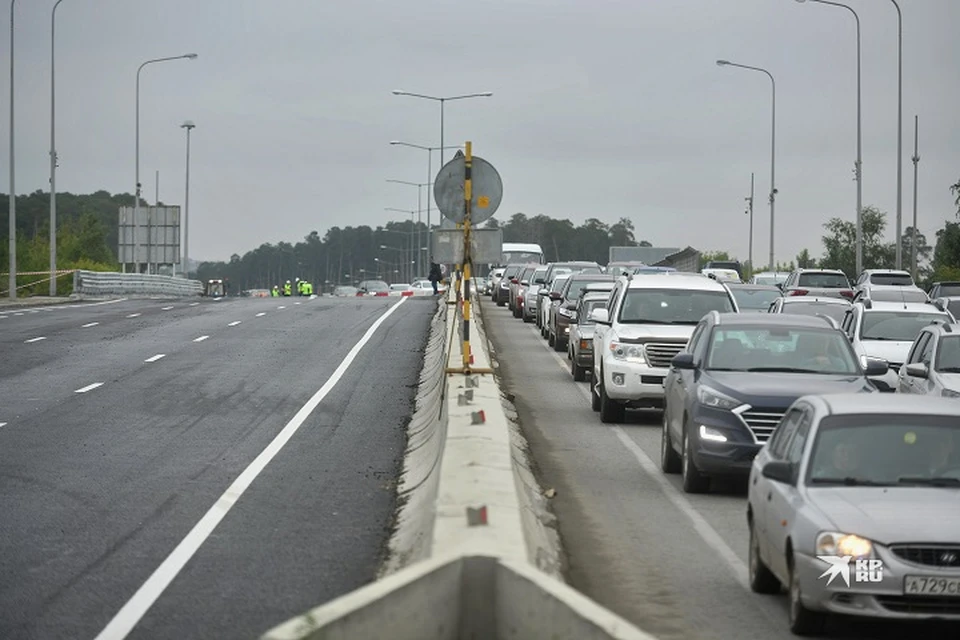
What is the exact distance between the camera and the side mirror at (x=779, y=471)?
1040cm

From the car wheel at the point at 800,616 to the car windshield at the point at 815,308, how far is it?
21.3 metres

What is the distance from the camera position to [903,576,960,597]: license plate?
9.07m

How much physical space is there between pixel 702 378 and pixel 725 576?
5.11 meters

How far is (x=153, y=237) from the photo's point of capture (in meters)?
85.5

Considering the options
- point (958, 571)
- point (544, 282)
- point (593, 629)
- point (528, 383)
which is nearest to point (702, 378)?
point (958, 571)

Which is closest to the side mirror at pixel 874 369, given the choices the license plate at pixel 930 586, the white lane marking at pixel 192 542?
the white lane marking at pixel 192 542

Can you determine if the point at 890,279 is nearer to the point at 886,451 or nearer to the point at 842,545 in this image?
the point at 886,451

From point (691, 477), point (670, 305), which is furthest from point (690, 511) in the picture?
point (670, 305)

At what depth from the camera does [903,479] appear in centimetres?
1027

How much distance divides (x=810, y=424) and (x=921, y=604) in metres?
1.90

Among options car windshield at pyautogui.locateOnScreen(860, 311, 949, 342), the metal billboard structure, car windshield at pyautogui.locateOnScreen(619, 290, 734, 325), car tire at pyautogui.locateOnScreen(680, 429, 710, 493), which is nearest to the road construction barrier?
car tire at pyautogui.locateOnScreen(680, 429, 710, 493)

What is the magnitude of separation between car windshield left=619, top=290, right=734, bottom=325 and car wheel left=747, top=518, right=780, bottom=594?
42.0 ft

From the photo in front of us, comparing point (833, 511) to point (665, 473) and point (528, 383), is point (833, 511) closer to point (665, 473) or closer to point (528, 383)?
point (665, 473)

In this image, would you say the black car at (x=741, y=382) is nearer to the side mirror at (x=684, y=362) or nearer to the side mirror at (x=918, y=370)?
the side mirror at (x=684, y=362)
